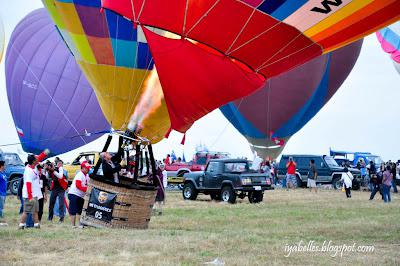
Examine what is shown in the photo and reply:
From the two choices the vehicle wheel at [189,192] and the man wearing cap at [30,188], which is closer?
the man wearing cap at [30,188]

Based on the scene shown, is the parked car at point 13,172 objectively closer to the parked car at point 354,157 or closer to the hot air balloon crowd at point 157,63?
the hot air balloon crowd at point 157,63

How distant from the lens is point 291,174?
1141 inches

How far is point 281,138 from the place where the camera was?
35.0 meters

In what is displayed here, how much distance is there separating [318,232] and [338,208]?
6044mm

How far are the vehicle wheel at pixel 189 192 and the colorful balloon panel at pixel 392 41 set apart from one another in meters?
7.47

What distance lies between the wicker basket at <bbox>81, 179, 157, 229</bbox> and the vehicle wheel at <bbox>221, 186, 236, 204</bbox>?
8.99m

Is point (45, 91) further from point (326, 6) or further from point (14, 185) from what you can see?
point (326, 6)

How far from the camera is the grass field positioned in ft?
29.6

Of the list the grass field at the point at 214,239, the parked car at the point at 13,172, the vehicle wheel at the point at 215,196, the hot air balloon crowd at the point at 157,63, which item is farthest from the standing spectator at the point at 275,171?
the grass field at the point at 214,239

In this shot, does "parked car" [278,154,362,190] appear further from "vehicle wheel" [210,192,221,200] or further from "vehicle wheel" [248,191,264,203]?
"vehicle wheel" [248,191,264,203]

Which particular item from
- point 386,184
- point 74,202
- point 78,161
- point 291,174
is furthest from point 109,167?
point 291,174

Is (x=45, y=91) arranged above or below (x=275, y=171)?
above

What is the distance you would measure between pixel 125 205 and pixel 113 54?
5.43 meters

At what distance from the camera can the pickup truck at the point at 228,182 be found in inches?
837
